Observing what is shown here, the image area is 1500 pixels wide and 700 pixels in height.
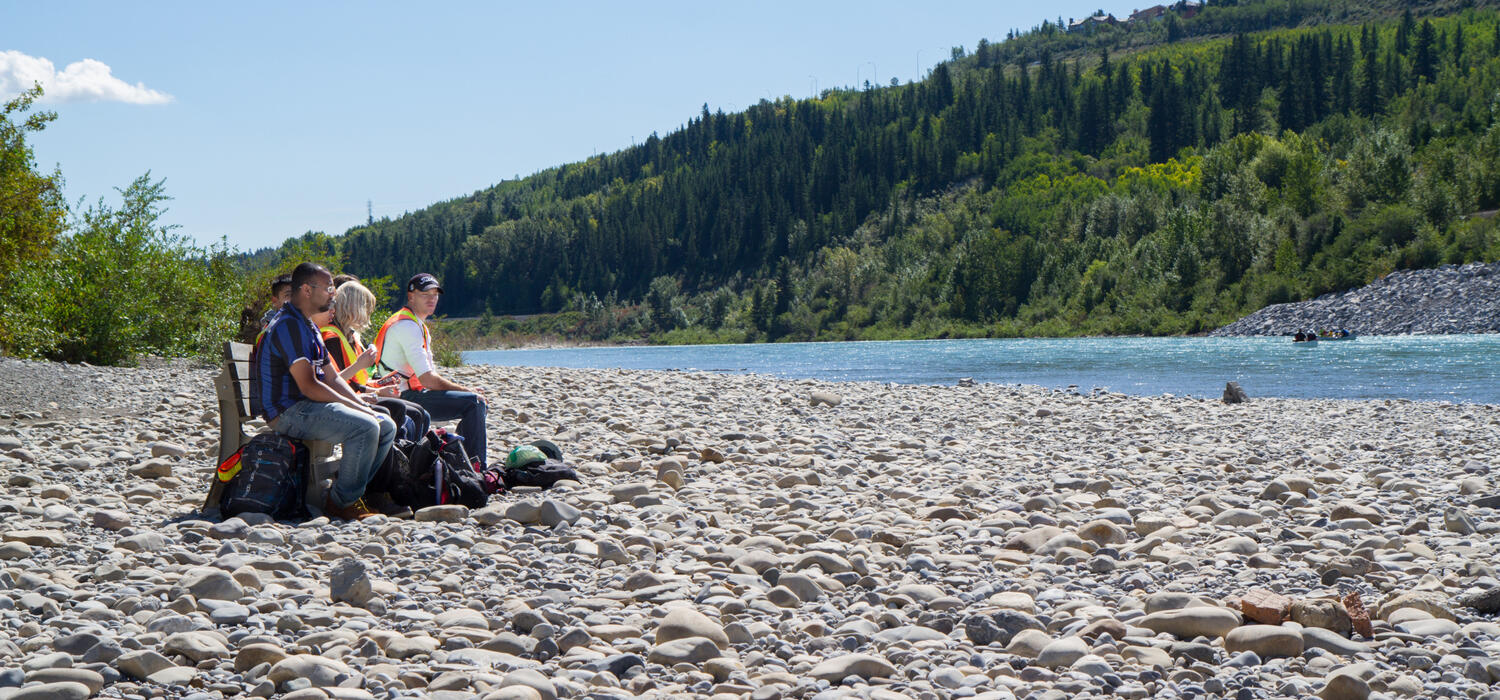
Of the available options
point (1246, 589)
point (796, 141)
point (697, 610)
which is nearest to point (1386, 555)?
point (1246, 589)

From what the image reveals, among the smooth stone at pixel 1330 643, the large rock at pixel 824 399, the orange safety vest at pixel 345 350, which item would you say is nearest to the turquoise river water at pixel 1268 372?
the large rock at pixel 824 399

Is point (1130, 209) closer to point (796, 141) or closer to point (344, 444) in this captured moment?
point (796, 141)

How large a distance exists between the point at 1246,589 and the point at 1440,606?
775 mm

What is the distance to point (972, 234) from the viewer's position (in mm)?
112750

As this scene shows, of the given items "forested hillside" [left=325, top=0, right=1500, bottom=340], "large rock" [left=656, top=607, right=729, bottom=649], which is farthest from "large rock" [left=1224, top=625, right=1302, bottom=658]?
"forested hillside" [left=325, top=0, right=1500, bottom=340]

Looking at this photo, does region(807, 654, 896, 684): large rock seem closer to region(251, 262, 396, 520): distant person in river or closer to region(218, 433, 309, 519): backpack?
region(251, 262, 396, 520): distant person in river

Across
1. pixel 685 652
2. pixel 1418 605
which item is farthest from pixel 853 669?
pixel 1418 605

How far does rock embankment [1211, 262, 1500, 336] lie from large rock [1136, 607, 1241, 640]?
212 ft

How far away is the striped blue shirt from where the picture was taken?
238 inches

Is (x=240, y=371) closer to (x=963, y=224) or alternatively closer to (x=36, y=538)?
(x=36, y=538)

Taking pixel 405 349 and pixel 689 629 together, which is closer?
pixel 689 629

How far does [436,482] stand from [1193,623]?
4577mm

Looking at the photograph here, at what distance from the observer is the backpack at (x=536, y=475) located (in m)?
7.56

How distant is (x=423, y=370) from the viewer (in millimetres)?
7383
